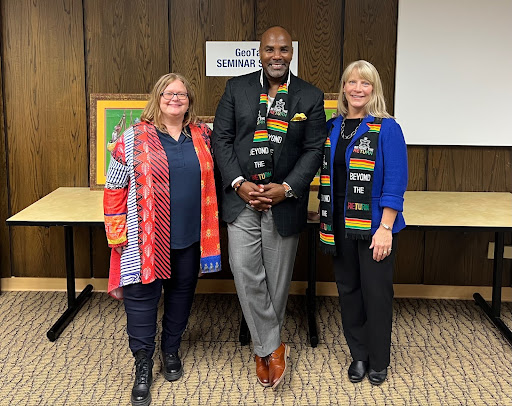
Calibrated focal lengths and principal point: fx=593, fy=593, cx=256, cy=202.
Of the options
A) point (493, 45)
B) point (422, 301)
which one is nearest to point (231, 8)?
point (493, 45)

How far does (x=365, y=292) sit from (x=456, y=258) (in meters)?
1.50

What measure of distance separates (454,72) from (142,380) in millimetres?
2645

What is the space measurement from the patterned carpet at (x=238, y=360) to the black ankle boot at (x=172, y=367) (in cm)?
3

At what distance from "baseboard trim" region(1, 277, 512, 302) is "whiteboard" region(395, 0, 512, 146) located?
39.5 inches

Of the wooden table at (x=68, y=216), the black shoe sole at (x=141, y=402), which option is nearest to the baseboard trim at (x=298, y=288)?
the wooden table at (x=68, y=216)

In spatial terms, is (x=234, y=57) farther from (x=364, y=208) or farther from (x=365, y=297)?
(x=365, y=297)

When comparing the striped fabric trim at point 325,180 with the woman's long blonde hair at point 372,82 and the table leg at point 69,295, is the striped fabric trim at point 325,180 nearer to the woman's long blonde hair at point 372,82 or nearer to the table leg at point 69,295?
the woman's long blonde hair at point 372,82

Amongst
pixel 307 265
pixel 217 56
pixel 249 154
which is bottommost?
pixel 307 265

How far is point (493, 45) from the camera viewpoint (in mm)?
3736

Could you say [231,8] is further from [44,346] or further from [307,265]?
[44,346]

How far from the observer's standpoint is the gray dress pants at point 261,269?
2809 mm

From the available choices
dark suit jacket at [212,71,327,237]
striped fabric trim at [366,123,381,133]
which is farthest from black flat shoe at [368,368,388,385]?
striped fabric trim at [366,123,381,133]

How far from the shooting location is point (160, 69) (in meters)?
3.87

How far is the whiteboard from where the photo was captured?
372 cm
